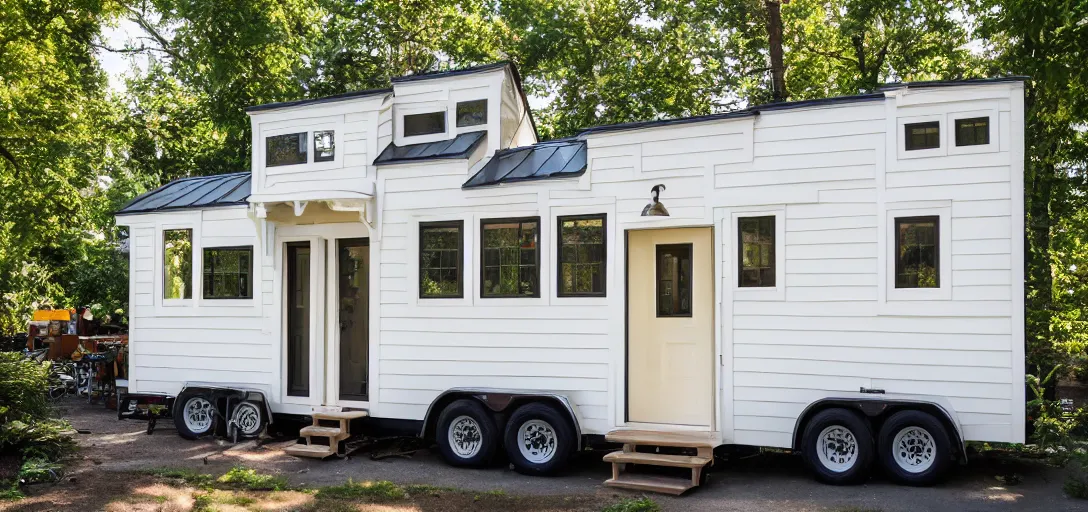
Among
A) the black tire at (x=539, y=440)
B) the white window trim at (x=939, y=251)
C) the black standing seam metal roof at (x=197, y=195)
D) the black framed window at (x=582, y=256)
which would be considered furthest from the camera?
the black standing seam metal roof at (x=197, y=195)

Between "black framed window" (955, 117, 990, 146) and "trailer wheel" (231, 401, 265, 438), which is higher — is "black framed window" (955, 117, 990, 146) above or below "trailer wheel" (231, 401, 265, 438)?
above

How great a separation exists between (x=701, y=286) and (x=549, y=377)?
1.83 meters

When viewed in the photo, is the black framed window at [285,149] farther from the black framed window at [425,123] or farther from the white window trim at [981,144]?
the white window trim at [981,144]

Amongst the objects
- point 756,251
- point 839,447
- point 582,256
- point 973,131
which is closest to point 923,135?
point 973,131

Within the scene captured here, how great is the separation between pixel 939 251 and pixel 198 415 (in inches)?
346

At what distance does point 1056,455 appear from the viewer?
29.2ft

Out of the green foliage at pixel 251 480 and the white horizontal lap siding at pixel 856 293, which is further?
the green foliage at pixel 251 480

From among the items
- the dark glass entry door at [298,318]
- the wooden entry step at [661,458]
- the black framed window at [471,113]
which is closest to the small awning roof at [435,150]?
the black framed window at [471,113]

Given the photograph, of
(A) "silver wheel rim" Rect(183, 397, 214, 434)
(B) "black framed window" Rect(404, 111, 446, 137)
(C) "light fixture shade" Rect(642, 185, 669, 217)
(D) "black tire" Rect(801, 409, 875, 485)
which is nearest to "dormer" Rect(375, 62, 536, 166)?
(B) "black framed window" Rect(404, 111, 446, 137)

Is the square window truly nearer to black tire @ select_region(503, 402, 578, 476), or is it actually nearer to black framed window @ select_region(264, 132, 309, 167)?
black framed window @ select_region(264, 132, 309, 167)

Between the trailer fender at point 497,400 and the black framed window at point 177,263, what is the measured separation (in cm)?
406

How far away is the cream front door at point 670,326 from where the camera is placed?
9.30m

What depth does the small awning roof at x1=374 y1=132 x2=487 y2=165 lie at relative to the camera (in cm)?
1023

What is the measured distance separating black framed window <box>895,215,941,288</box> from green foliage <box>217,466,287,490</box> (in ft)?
19.7
